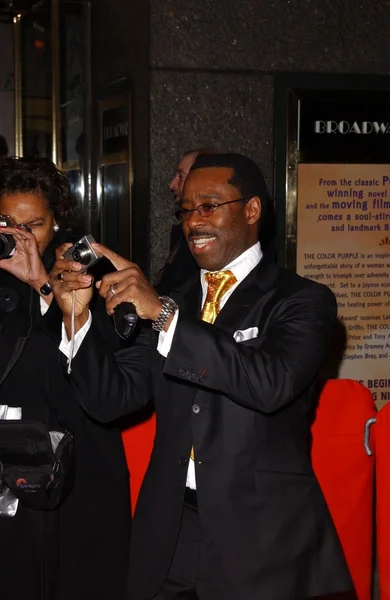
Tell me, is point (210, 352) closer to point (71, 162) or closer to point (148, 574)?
point (148, 574)

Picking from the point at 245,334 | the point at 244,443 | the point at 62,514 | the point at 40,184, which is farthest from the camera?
the point at 40,184

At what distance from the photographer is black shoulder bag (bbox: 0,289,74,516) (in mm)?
3246

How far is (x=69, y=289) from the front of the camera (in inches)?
122

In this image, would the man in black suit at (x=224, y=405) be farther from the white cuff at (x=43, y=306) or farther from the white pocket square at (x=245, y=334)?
the white cuff at (x=43, y=306)

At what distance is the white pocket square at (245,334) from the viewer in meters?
3.03

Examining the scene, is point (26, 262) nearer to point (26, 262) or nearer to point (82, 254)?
point (26, 262)

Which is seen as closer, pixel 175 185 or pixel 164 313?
pixel 164 313

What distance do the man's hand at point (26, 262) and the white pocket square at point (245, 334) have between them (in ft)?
2.63

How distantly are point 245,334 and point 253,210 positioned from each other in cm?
45

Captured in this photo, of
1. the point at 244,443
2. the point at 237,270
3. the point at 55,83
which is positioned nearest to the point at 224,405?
the point at 244,443

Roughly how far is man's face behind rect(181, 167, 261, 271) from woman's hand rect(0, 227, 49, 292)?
605 mm

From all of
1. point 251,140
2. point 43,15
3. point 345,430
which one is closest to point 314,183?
point 251,140

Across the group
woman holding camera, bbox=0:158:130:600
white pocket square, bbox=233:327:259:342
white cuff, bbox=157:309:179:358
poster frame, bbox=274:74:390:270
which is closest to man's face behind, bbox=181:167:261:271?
white pocket square, bbox=233:327:259:342

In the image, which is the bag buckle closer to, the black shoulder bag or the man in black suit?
the black shoulder bag
